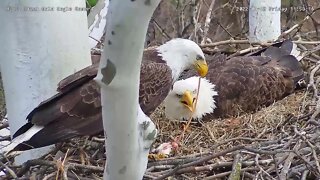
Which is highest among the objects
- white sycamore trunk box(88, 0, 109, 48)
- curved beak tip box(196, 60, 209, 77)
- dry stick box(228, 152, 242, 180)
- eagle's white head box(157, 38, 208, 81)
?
white sycamore trunk box(88, 0, 109, 48)

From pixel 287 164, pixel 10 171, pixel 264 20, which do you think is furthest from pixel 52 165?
pixel 264 20

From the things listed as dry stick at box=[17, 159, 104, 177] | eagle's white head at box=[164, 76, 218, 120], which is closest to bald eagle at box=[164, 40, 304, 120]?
eagle's white head at box=[164, 76, 218, 120]

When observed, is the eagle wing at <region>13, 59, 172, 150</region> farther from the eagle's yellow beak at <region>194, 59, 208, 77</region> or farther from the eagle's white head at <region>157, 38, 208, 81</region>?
the eagle's yellow beak at <region>194, 59, 208, 77</region>

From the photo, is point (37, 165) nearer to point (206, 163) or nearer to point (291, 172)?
point (206, 163)

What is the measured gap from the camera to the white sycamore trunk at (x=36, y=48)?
2703mm

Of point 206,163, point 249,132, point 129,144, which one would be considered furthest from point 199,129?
point 129,144

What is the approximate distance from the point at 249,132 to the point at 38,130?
1.20 metres

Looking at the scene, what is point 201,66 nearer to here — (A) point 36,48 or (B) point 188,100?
(B) point 188,100

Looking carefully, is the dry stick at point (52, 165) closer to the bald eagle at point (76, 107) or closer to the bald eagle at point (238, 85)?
the bald eagle at point (76, 107)

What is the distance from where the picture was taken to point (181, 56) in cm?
354

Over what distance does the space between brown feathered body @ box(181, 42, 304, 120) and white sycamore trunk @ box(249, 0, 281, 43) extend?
0.21m

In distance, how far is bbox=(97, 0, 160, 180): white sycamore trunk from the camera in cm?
125

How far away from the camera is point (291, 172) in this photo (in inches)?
98.8

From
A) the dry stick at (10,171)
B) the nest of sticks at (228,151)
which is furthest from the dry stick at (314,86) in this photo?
the dry stick at (10,171)
